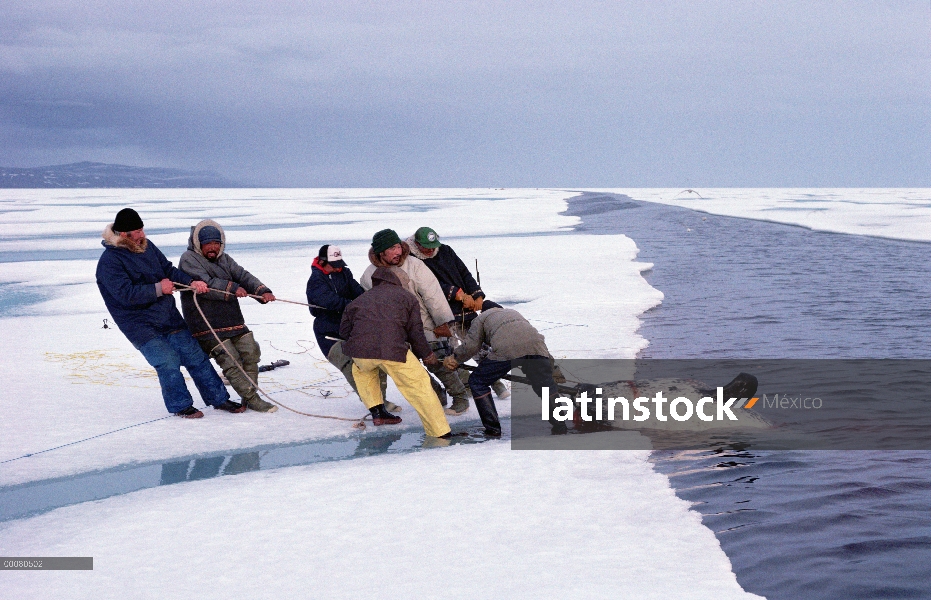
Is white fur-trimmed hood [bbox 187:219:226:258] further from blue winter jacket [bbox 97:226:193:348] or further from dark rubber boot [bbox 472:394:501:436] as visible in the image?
dark rubber boot [bbox 472:394:501:436]

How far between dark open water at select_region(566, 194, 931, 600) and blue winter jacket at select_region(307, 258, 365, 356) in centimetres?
297

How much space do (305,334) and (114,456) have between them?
522 cm

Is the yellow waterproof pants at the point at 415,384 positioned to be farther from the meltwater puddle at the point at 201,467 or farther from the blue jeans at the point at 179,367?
the blue jeans at the point at 179,367

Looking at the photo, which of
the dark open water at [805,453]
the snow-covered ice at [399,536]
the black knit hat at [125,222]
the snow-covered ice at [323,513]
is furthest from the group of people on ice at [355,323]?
the dark open water at [805,453]

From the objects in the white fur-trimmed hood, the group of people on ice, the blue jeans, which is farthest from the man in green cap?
the blue jeans

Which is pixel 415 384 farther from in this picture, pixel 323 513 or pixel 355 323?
pixel 323 513

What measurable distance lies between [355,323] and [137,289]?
6.36 feet

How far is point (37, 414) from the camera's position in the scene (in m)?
7.73

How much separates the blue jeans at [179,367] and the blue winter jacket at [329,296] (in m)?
1.10

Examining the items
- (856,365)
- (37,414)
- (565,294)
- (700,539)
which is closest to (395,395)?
(37,414)

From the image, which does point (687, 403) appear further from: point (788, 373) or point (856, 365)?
point (856, 365)

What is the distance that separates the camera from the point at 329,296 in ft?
23.8

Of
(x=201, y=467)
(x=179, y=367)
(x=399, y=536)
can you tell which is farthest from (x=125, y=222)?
(x=399, y=536)

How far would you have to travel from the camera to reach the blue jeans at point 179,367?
23.9 ft
